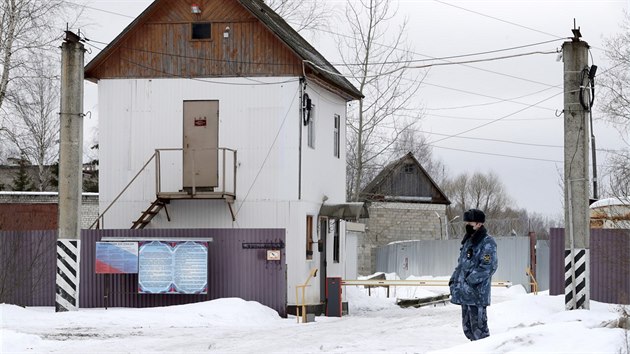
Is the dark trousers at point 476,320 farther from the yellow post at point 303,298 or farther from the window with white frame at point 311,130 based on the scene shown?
the window with white frame at point 311,130

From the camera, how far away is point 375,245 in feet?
229

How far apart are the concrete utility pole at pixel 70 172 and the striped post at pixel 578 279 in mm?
10889

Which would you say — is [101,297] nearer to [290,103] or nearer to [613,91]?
[290,103]

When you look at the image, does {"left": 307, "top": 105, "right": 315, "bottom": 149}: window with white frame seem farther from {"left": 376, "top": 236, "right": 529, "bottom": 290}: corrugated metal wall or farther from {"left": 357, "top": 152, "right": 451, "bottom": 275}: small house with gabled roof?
{"left": 357, "top": 152, "right": 451, "bottom": 275}: small house with gabled roof

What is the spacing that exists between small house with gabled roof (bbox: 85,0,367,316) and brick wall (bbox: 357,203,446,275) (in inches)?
1537

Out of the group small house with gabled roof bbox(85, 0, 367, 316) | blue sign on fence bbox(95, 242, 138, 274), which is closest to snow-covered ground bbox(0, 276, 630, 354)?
blue sign on fence bbox(95, 242, 138, 274)

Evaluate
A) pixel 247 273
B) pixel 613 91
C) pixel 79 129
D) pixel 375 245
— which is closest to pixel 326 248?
pixel 247 273

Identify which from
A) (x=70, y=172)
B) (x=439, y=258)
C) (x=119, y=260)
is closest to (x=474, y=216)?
(x=70, y=172)

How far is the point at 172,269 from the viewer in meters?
27.2

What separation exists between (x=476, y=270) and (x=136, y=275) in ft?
47.9

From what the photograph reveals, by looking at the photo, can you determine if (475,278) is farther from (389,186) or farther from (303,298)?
(389,186)

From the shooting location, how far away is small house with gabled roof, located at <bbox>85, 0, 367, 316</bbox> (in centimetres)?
2994

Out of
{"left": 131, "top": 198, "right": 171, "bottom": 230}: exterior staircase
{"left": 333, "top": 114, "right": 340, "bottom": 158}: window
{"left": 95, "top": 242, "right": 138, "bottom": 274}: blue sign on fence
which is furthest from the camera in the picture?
{"left": 333, "top": 114, "right": 340, "bottom": 158}: window

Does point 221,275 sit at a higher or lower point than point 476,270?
lower
